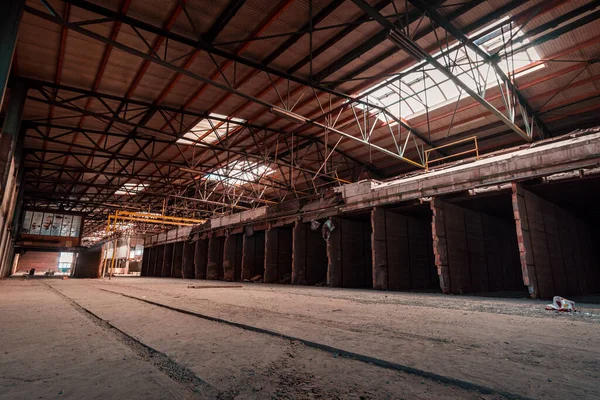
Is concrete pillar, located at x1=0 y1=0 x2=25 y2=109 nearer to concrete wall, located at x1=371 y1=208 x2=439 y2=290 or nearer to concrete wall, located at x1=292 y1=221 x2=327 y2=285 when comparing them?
concrete wall, located at x1=371 y1=208 x2=439 y2=290

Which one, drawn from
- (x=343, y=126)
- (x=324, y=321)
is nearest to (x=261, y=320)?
(x=324, y=321)

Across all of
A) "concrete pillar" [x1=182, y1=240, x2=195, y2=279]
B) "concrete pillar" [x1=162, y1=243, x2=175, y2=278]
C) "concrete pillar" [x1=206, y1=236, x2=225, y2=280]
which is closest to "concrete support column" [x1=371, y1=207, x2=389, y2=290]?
"concrete pillar" [x1=206, y1=236, x2=225, y2=280]

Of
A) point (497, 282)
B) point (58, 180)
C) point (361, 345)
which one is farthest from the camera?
point (58, 180)

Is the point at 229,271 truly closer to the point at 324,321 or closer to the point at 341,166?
the point at 341,166

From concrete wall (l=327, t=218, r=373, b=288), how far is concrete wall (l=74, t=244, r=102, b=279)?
751 inches

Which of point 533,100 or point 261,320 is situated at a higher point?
point 533,100

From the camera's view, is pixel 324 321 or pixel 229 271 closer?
pixel 324 321

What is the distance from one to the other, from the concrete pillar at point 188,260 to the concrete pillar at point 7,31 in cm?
1758

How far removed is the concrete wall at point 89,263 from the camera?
22547 millimetres

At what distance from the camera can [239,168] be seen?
22000 millimetres

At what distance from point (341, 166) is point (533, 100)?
1178 cm

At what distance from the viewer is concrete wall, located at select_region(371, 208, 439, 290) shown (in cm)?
1048

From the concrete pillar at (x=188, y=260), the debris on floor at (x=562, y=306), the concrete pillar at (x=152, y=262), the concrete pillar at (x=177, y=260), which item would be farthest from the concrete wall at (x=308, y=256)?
the concrete pillar at (x=152, y=262)

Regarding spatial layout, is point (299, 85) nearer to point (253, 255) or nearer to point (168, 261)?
point (253, 255)
